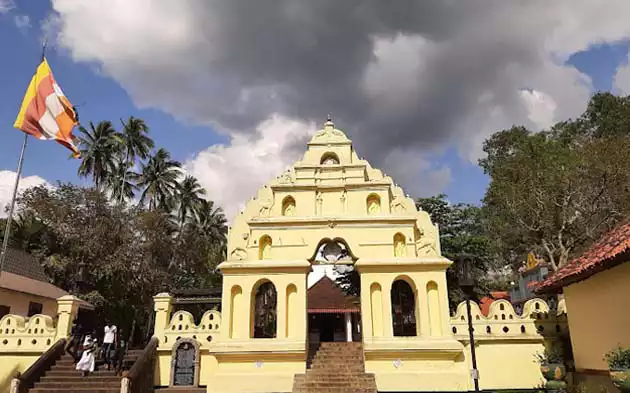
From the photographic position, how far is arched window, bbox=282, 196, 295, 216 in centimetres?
1532

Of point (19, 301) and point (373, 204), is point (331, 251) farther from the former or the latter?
point (19, 301)

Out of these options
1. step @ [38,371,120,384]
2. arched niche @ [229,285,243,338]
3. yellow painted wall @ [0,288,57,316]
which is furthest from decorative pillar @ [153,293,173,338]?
yellow painted wall @ [0,288,57,316]

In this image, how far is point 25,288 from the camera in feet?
69.4

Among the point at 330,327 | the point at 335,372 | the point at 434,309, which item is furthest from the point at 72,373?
the point at 330,327

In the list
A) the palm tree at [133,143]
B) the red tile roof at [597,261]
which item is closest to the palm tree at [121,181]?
the palm tree at [133,143]

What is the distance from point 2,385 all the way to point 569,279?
17.1 meters

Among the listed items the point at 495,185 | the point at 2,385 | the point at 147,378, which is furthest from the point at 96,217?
the point at 495,185

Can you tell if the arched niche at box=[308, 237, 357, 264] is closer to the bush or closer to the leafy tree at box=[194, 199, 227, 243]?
the bush

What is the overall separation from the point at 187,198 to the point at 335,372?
92.7 ft

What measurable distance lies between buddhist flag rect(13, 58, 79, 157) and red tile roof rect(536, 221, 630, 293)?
13083mm

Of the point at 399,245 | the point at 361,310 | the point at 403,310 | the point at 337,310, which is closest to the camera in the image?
the point at 361,310

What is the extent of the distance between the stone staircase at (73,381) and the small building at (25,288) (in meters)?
7.76

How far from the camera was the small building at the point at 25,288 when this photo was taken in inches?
794

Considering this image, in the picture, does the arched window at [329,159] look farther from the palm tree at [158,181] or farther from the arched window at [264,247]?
the palm tree at [158,181]
